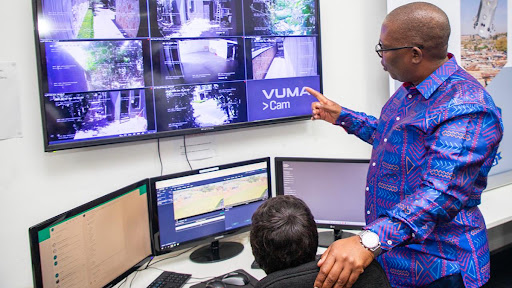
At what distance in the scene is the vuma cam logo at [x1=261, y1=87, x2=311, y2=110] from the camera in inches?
91.4

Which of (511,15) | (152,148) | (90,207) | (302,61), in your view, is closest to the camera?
(90,207)

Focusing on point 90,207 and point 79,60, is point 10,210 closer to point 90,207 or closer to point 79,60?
point 90,207

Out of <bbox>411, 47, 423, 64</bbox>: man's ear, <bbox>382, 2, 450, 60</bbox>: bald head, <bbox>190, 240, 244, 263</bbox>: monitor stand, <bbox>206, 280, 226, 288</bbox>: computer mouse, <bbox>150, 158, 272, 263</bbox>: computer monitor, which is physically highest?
<bbox>382, 2, 450, 60</bbox>: bald head

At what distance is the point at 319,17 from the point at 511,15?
160 cm

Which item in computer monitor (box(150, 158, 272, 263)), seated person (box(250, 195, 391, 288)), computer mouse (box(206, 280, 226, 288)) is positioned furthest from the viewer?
computer monitor (box(150, 158, 272, 263))

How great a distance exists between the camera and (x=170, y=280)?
1835mm

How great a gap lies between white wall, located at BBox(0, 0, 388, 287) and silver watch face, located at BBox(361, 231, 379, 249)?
1183 millimetres

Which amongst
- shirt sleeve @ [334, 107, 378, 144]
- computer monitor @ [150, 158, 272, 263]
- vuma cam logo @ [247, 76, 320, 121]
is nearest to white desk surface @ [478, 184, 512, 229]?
shirt sleeve @ [334, 107, 378, 144]

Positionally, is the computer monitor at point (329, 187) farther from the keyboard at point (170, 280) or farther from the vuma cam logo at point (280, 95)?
the keyboard at point (170, 280)

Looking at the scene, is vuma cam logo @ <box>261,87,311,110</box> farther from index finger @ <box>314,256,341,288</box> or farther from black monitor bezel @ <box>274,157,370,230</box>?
index finger @ <box>314,256,341,288</box>

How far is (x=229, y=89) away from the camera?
2.18 metres

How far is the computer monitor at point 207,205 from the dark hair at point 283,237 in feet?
2.87

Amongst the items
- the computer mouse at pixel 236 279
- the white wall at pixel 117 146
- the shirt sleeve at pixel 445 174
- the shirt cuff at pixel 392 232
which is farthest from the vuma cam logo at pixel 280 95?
the shirt cuff at pixel 392 232

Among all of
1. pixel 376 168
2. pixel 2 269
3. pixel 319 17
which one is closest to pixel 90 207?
pixel 2 269
